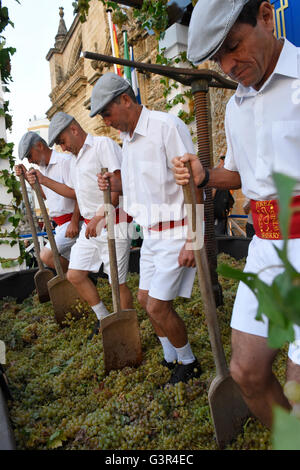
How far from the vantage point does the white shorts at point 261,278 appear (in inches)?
55.4

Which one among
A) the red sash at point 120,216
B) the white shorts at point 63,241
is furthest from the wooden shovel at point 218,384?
the white shorts at point 63,241

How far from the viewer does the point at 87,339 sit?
11.7 feet

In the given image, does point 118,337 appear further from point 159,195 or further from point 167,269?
point 159,195

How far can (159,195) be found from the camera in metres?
2.48

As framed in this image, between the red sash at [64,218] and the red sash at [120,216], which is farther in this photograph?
the red sash at [64,218]

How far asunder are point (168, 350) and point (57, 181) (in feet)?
7.89

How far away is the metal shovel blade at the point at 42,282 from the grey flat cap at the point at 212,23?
378 cm

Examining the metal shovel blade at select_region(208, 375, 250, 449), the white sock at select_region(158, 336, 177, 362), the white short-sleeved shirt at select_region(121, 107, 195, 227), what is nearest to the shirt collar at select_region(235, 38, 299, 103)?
the white short-sleeved shirt at select_region(121, 107, 195, 227)

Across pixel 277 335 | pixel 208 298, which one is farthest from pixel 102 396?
pixel 277 335

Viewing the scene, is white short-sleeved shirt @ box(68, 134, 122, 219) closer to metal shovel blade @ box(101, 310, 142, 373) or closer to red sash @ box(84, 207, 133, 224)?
red sash @ box(84, 207, 133, 224)

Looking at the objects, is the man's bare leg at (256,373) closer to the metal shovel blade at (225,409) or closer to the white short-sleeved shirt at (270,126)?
the metal shovel blade at (225,409)

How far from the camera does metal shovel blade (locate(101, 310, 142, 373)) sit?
286 cm
